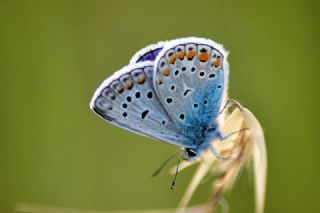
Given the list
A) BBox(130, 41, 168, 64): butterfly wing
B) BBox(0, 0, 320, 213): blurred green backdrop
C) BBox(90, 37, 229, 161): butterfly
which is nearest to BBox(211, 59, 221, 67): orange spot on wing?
BBox(90, 37, 229, 161): butterfly

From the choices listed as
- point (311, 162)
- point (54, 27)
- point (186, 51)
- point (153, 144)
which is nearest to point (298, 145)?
point (311, 162)

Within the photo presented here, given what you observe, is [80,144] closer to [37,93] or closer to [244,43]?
[37,93]

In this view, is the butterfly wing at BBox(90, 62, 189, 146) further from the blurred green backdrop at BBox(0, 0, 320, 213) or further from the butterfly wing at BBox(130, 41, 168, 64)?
the blurred green backdrop at BBox(0, 0, 320, 213)

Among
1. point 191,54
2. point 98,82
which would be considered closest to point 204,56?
point 191,54

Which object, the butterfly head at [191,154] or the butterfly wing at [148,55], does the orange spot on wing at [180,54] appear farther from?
the butterfly head at [191,154]

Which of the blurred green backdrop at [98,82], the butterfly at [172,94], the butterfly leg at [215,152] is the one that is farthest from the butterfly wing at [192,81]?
the blurred green backdrop at [98,82]
